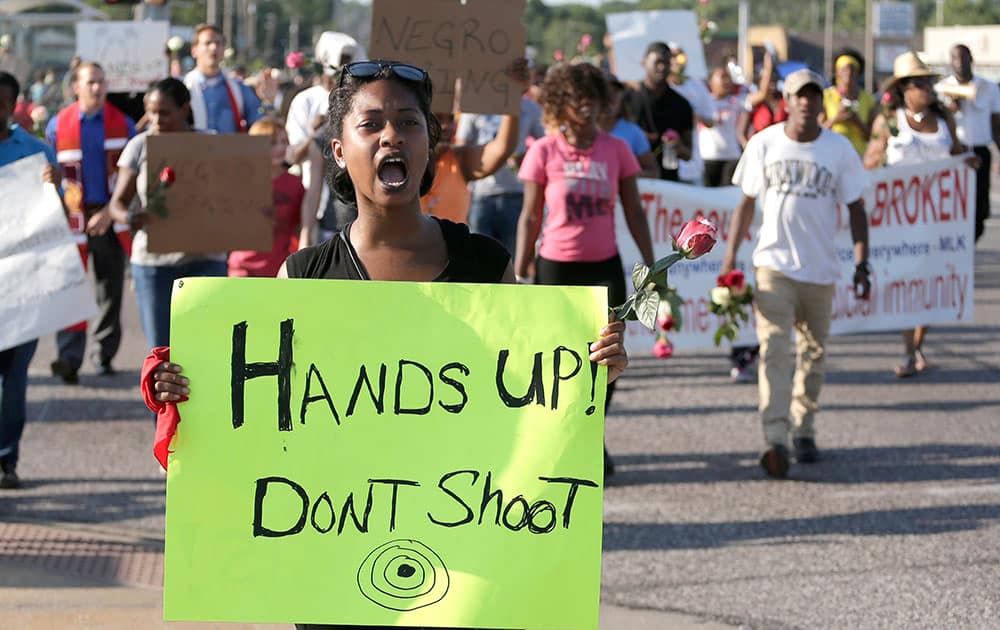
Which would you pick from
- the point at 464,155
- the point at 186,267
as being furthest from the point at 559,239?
the point at 186,267

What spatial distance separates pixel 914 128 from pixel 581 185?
4287 mm

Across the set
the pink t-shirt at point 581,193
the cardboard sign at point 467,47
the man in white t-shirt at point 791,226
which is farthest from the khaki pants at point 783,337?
the cardboard sign at point 467,47

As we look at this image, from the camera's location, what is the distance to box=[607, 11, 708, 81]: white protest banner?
1669 cm

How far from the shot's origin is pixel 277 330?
323 centimetres

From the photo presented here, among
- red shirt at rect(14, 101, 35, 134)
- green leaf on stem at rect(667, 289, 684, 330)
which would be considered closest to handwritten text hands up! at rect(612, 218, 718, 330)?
green leaf on stem at rect(667, 289, 684, 330)

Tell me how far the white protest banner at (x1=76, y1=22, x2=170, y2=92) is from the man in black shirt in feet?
16.7

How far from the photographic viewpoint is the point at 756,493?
7.15 metres

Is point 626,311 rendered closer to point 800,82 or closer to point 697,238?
point 697,238

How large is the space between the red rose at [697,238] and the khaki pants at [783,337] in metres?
4.41

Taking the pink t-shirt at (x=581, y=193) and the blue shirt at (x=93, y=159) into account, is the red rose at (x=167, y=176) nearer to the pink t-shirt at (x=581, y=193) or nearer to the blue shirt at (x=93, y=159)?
the pink t-shirt at (x=581, y=193)

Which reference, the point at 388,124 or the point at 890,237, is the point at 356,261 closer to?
the point at 388,124

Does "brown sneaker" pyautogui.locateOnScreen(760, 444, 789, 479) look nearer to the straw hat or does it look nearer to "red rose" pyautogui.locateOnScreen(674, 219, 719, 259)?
the straw hat

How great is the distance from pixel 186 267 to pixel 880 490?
3.40 meters

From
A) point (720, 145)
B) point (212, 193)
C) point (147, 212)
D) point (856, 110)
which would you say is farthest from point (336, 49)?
point (720, 145)
